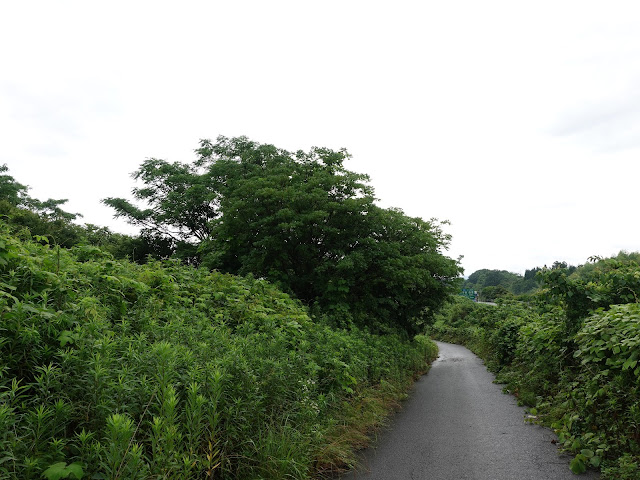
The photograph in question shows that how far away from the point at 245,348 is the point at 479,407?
666 cm

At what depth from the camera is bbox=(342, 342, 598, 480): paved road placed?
5.09 metres

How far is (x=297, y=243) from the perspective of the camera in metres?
13.4

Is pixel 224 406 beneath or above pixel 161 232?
beneath

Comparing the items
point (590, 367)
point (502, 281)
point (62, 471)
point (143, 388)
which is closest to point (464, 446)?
point (590, 367)

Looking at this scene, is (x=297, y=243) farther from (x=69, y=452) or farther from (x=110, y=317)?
(x=69, y=452)

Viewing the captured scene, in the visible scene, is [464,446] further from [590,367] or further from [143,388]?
[143,388]

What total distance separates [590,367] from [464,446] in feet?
8.03

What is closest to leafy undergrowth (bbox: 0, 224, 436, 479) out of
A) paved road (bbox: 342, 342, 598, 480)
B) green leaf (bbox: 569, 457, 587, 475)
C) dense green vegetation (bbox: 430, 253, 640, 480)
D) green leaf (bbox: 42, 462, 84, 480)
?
green leaf (bbox: 42, 462, 84, 480)

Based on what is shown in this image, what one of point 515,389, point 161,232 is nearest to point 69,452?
point 515,389

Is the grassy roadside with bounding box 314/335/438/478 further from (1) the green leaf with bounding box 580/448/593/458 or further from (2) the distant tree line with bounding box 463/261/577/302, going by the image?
(2) the distant tree line with bounding box 463/261/577/302

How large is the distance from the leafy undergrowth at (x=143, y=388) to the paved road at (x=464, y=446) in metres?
0.57

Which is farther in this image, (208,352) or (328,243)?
(328,243)

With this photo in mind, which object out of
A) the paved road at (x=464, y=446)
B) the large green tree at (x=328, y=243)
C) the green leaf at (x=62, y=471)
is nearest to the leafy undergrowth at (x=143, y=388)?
the green leaf at (x=62, y=471)

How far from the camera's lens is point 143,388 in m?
3.07
